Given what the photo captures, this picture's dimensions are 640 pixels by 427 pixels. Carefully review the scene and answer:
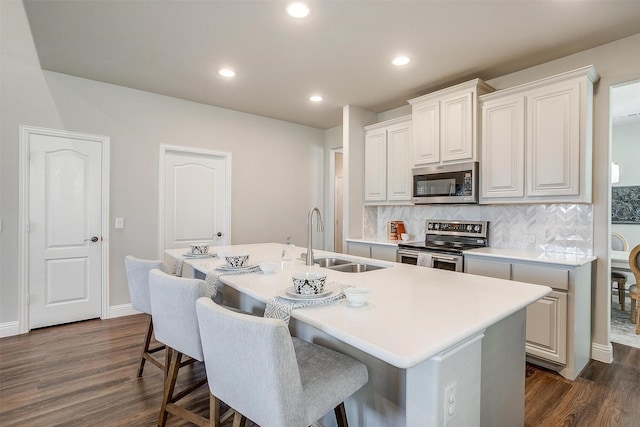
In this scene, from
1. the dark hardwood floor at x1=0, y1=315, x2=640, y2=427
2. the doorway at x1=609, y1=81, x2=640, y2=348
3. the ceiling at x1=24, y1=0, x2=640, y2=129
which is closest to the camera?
the dark hardwood floor at x1=0, y1=315, x2=640, y2=427

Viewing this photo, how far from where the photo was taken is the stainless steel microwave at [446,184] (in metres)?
3.24

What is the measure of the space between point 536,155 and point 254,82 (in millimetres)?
2823

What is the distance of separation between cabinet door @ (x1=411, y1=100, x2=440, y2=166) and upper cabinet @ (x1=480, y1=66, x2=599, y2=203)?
1.52 feet

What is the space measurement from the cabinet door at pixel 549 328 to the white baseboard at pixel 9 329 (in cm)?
463

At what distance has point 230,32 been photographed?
100 inches

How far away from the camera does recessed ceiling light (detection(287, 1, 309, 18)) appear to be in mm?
2193

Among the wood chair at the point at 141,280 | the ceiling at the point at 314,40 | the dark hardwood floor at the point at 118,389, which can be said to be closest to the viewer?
the dark hardwood floor at the point at 118,389

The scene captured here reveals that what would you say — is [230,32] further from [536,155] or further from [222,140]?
[536,155]

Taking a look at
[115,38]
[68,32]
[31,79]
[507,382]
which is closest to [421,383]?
[507,382]

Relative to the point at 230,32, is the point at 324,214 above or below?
below

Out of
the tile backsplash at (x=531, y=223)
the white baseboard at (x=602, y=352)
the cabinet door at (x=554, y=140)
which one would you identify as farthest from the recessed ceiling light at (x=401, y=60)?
the white baseboard at (x=602, y=352)

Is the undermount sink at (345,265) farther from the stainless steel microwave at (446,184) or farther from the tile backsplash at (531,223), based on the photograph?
the tile backsplash at (531,223)

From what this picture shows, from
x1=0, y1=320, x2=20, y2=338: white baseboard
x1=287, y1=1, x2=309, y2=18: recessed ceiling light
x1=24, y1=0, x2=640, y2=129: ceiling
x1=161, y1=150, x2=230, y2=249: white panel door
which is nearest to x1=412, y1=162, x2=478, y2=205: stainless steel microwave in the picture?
x1=24, y1=0, x2=640, y2=129: ceiling

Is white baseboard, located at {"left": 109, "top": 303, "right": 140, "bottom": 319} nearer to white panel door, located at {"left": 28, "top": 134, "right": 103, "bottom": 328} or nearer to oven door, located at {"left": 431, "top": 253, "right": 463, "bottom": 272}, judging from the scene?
white panel door, located at {"left": 28, "top": 134, "right": 103, "bottom": 328}
